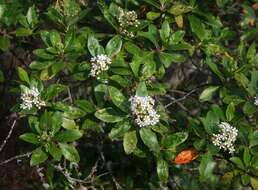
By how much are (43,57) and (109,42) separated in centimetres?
35

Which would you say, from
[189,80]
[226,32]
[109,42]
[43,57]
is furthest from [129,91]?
[189,80]

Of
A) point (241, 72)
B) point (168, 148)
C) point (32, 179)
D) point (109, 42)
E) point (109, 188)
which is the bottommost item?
point (32, 179)

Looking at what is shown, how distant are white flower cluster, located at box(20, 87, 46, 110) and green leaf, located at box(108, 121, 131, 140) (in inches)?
14.2

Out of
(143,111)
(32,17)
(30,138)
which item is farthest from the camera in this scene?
(32,17)

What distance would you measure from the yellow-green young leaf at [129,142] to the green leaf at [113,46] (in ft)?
1.43

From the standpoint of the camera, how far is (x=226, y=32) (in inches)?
116

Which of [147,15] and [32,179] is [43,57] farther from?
[32,179]

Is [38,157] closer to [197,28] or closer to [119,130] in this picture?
[119,130]

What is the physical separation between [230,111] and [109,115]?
62cm

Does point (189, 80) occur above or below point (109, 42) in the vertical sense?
below

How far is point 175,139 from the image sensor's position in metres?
2.40

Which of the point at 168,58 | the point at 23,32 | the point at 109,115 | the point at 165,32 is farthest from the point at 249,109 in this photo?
the point at 23,32

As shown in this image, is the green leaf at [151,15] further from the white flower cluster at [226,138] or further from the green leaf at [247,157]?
the green leaf at [247,157]

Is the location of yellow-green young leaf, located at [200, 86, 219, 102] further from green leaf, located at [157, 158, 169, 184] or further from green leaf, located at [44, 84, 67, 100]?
green leaf, located at [44, 84, 67, 100]
